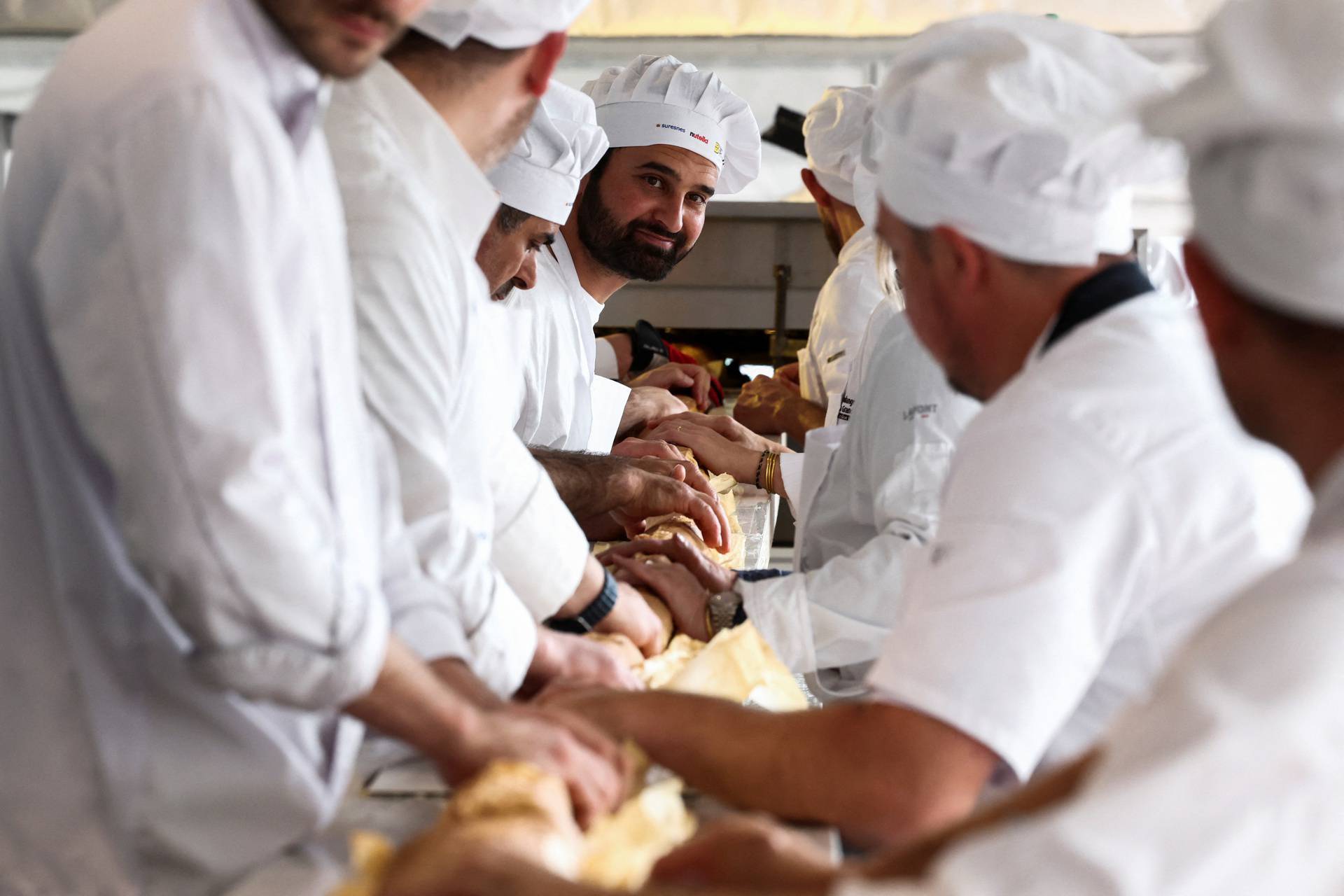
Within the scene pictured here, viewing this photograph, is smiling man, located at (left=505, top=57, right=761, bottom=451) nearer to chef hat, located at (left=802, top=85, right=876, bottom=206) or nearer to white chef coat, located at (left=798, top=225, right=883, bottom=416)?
chef hat, located at (left=802, top=85, right=876, bottom=206)

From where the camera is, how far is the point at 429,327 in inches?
55.2

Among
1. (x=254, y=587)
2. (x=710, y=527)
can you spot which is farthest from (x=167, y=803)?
(x=710, y=527)

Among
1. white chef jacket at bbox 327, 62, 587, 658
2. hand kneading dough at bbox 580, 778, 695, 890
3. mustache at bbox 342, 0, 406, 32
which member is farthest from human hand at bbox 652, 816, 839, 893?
mustache at bbox 342, 0, 406, 32

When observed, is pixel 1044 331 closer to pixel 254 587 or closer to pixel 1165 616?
pixel 1165 616

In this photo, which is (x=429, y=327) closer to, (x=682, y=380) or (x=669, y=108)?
(x=669, y=108)

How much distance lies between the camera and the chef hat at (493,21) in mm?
1395

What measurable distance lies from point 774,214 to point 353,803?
5.34 m

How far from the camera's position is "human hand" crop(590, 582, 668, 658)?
1.80 meters

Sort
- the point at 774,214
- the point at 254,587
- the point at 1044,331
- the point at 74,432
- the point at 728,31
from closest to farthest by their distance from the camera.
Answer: the point at 254,587
the point at 74,432
the point at 1044,331
the point at 728,31
the point at 774,214

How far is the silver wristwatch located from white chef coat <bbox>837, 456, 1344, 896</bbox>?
1362 mm

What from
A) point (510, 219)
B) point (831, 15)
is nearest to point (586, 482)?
point (510, 219)

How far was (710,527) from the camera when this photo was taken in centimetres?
261

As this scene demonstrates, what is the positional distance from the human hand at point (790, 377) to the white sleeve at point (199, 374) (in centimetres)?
364

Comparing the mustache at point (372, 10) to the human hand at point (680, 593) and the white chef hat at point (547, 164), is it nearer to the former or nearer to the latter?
the human hand at point (680, 593)
